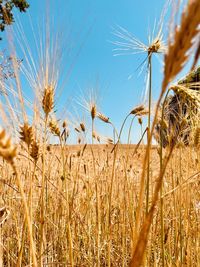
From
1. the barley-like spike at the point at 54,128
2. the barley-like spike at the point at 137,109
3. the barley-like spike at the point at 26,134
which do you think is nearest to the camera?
the barley-like spike at the point at 26,134

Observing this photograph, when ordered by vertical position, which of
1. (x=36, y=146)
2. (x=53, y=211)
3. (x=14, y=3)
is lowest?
(x=53, y=211)

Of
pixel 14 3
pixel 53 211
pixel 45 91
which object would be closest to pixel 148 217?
pixel 45 91

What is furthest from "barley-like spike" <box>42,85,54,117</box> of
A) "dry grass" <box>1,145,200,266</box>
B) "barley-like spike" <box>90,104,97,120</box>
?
"barley-like spike" <box>90,104,97,120</box>

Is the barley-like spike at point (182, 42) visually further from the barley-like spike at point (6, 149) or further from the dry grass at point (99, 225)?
the dry grass at point (99, 225)

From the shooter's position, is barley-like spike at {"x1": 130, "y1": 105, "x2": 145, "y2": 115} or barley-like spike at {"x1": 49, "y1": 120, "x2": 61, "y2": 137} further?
barley-like spike at {"x1": 130, "y1": 105, "x2": 145, "y2": 115}

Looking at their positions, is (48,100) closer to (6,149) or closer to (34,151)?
(34,151)

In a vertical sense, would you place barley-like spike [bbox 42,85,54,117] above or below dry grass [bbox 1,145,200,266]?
above

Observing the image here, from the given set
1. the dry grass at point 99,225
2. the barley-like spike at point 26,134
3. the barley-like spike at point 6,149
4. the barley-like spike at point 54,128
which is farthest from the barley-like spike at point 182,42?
the barley-like spike at point 54,128

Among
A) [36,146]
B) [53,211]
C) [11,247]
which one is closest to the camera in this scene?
[36,146]

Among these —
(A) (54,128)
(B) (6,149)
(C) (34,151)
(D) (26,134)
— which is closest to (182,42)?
(B) (6,149)

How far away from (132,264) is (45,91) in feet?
2.23

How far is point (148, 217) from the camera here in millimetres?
337

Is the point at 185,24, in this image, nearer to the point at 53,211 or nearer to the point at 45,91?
the point at 45,91

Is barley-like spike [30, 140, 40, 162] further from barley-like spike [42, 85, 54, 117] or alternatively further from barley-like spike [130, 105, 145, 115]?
barley-like spike [130, 105, 145, 115]
